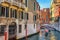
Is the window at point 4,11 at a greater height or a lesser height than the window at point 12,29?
greater

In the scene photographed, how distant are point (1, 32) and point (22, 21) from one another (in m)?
5.30

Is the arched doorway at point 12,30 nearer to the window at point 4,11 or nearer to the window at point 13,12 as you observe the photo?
the window at point 13,12

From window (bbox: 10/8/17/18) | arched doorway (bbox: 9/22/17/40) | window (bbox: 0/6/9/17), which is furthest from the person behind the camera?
window (bbox: 10/8/17/18)

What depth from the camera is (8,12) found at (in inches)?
472

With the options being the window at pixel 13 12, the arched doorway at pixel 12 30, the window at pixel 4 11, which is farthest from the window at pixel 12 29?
the window at pixel 4 11

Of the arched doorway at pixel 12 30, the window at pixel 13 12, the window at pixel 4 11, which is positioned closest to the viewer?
the window at pixel 4 11

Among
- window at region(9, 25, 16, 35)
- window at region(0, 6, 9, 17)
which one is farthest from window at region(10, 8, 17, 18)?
window at region(0, 6, 9, 17)

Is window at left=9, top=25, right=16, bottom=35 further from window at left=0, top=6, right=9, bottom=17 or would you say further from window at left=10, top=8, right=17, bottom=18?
window at left=0, top=6, right=9, bottom=17

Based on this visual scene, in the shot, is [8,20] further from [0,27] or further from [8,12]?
[0,27]

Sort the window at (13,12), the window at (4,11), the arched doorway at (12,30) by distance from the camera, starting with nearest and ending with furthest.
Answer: the window at (4,11) < the arched doorway at (12,30) < the window at (13,12)

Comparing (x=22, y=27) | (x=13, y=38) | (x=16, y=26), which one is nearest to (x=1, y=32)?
(x=13, y=38)

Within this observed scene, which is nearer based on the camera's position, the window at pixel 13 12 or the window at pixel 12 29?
the window at pixel 12 29

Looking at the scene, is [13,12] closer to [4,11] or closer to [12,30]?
[12,30]

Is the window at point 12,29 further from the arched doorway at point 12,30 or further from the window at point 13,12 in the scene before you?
the window at point 13,12
